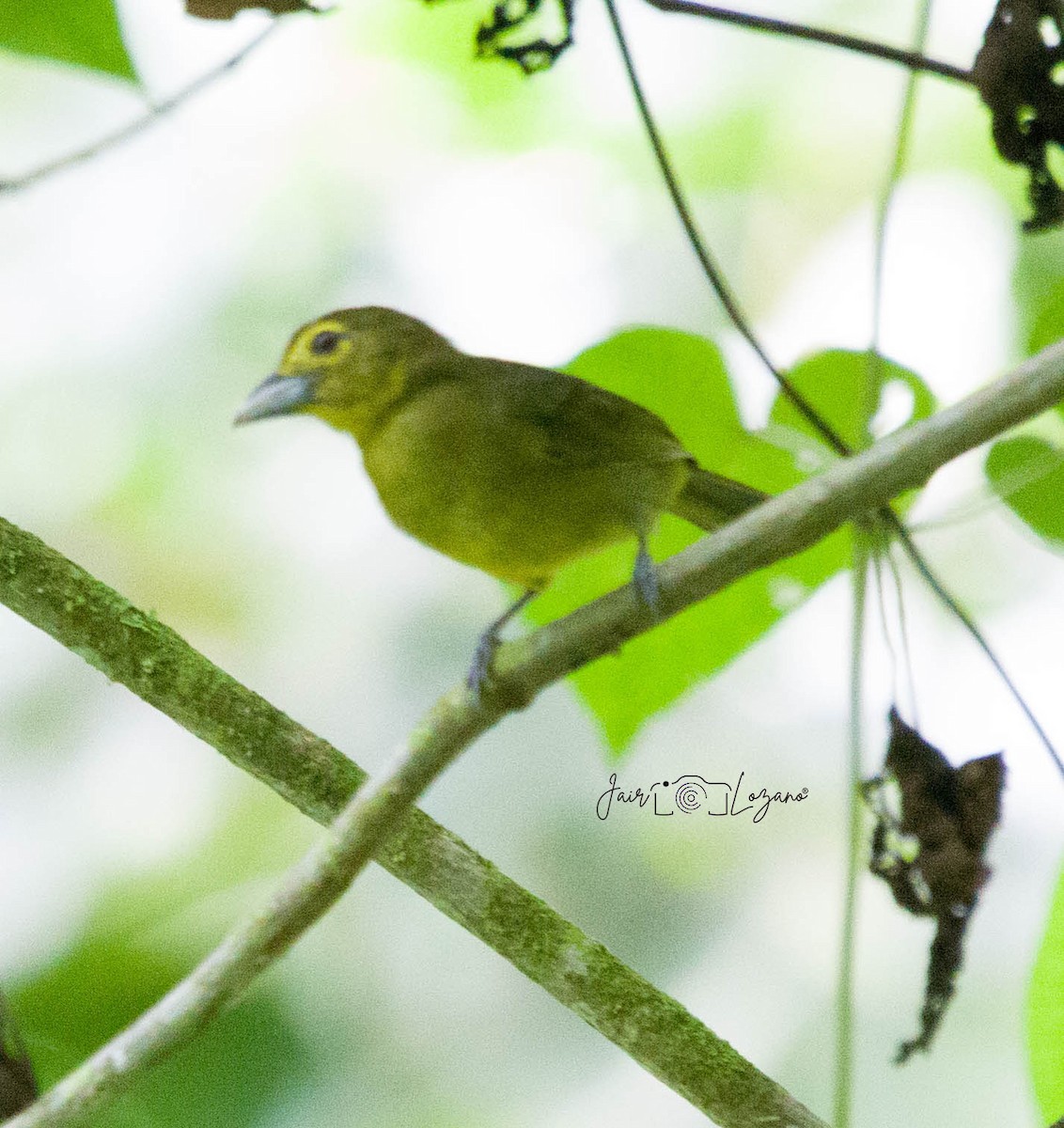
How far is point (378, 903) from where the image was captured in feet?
7.05

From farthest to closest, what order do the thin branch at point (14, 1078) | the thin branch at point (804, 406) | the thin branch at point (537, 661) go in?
the thin branch at point (804, 406) < the thin branch at point (14, 1078) < the thin branch at point (537, 661)

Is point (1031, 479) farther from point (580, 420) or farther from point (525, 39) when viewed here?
point (525, 39)

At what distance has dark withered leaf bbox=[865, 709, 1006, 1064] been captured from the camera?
1.12m

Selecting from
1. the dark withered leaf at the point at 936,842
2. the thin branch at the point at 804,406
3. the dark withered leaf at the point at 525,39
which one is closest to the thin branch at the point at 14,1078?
the dark withered leaf at the point at 936,842

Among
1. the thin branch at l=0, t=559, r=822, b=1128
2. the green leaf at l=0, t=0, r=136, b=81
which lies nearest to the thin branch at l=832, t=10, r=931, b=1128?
the thin branch at l=0, t=559, r=822, b=1128

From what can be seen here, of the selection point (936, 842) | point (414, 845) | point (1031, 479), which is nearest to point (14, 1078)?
point (414, 845)

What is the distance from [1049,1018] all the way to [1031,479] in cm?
51

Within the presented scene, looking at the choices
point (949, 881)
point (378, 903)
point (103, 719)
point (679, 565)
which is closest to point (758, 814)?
point (949, 881)

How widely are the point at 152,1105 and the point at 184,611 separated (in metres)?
0.74

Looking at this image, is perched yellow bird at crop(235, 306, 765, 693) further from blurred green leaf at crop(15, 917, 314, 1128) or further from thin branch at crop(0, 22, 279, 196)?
blurred green leaf at crop(15, 917, 314, 1128)

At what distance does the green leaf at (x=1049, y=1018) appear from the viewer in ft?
3.54

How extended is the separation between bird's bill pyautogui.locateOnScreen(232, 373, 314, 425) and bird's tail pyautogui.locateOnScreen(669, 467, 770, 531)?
1.37 ft

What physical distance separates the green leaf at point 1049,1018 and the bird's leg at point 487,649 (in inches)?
21.1

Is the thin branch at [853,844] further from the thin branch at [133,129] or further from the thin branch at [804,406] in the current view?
the thin branch at [133,129]
